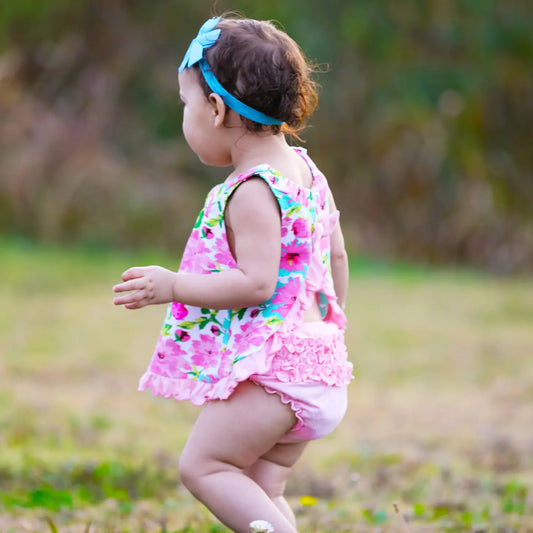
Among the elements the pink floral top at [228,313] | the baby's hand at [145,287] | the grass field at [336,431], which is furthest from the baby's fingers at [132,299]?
the grass field at [336,431]

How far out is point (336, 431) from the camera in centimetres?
459

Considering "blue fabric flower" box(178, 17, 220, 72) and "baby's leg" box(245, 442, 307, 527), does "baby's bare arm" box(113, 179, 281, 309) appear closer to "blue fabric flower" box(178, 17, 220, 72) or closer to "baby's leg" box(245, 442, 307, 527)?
"blue fabric flower" box(178, 17, 220, 72)

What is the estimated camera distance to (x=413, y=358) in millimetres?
6008

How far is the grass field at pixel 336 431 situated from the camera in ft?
9.77

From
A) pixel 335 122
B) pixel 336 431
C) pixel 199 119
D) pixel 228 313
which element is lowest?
pixel 336 431

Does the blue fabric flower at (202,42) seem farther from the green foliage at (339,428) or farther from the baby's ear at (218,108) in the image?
the green foliage at (339,428)

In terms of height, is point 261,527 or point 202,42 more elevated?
point 202,42

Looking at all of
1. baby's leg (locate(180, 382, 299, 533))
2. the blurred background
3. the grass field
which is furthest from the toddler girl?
the blurred background

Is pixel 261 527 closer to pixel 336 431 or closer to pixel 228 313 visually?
pixel 228 313

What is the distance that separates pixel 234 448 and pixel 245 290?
36 centimetres

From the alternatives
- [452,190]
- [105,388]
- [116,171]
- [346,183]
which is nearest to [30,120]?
[116,171]

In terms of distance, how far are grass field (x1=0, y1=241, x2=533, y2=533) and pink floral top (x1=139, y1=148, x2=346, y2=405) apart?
0.67m

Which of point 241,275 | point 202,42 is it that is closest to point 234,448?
point 241,275

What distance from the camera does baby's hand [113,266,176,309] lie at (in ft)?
6.34
